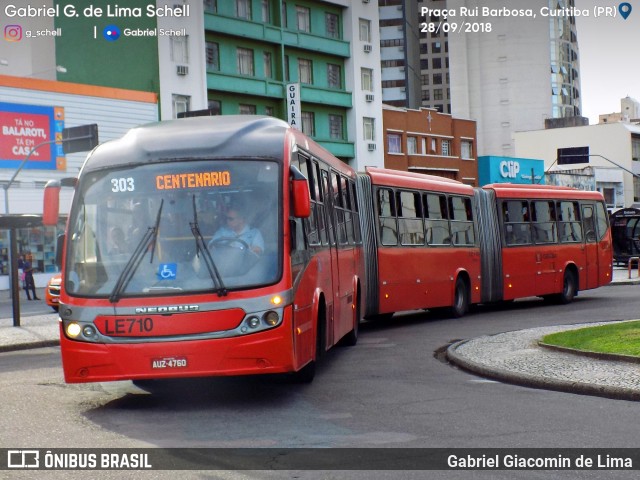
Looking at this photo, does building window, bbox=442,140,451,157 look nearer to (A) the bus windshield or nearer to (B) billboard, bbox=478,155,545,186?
(B) billboard, bbox=478,155,545,186

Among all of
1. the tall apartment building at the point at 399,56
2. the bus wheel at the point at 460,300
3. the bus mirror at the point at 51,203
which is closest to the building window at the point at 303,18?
the tall apartment building at the point at 399,56

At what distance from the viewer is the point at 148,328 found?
11.4 meters

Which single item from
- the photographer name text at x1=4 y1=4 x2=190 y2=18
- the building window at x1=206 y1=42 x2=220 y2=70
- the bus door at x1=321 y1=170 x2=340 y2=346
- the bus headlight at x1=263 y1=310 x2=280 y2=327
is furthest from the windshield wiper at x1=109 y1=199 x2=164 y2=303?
the building window at x1=206 y1=42 x2=220 y2=70

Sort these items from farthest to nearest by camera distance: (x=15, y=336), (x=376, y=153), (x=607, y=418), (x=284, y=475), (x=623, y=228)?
1. (x=376, y=153)
2. (x=623, y=228)
3. (x=15, y=336)
4. (x=607, y=418)
5. (x=284, y=475)

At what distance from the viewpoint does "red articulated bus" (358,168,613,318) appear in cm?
2295

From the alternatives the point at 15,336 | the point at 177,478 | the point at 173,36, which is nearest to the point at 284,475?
the point at 177,478

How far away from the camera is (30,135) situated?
47.7m

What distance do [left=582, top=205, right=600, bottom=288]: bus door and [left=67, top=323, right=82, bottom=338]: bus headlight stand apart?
22.2 metres

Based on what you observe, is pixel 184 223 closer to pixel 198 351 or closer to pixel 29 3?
pixel 198 351

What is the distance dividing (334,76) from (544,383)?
189 feet

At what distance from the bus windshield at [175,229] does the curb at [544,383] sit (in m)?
3.35

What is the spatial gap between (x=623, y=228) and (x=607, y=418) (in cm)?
5363

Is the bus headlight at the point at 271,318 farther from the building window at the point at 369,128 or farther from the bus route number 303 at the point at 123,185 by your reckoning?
the building window at the point at 369,128

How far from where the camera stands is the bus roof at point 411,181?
75.6ft
